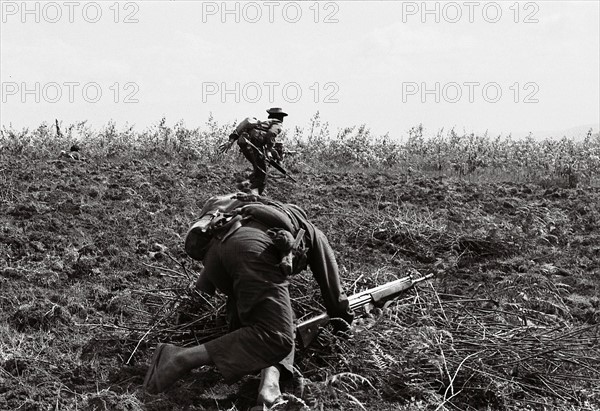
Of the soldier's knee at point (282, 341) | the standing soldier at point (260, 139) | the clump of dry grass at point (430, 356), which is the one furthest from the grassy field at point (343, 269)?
the standing soldier at point (260, 139)

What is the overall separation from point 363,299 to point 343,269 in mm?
913

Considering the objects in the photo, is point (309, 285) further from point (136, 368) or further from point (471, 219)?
point (471, 219)

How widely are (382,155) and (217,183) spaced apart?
321cm

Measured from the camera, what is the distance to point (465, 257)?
643cm

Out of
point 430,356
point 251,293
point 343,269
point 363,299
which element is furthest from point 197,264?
point 430,356

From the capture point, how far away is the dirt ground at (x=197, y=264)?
12.7 ft

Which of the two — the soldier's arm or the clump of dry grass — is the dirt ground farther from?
the soldier's arm

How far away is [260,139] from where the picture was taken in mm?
4145

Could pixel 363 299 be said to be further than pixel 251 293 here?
Yes

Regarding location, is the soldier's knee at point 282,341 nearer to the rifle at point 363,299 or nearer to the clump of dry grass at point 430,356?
the clump of dry grass at point 430,356

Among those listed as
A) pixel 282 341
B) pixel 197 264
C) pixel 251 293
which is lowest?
pixel 197 264

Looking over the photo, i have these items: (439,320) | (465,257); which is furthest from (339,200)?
(439,320)

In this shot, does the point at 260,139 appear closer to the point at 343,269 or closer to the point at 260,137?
the point at 260,137

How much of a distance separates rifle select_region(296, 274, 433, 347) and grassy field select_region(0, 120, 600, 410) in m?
0.08
